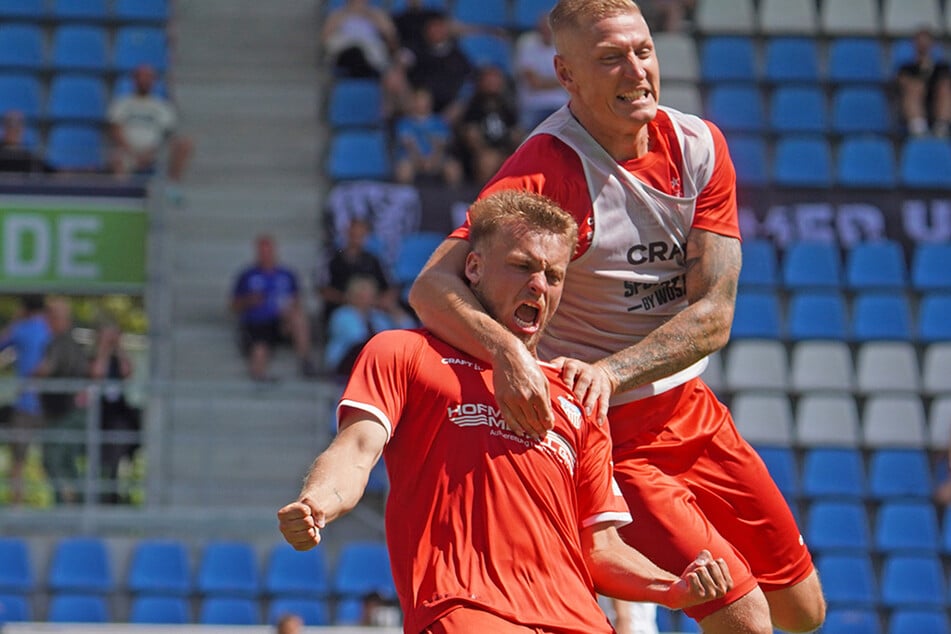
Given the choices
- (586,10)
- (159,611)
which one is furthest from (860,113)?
(586,10)

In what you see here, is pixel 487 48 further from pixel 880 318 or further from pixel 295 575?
pixel 295 575

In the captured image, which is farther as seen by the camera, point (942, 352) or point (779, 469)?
point (942, 352)

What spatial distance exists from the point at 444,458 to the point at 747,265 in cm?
1130

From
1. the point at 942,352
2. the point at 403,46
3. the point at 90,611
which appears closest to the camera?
the point at 90,611

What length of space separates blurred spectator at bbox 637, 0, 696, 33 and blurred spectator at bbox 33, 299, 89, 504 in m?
6.97

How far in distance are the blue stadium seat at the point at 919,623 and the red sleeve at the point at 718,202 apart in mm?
8292

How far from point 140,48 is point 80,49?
643 millimetres

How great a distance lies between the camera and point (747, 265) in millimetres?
15438

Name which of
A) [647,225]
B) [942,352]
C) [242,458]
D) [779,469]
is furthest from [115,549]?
[647,225]

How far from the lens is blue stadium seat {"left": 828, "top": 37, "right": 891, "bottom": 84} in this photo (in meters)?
17.4

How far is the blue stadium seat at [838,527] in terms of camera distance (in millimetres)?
13602

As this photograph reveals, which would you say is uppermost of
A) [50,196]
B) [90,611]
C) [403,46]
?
[403,46]

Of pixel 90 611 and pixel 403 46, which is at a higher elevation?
pixel 403 46

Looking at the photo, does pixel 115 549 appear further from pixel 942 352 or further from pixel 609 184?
pixel 609 184
